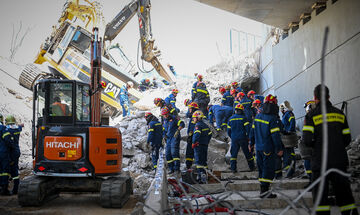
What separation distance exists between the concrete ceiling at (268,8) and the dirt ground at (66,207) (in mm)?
5915

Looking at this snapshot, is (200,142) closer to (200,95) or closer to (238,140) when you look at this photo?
(238,140)

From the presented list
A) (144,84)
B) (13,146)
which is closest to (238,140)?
(13,146)

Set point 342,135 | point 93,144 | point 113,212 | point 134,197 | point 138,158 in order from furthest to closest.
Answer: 1. point 138,158
2. point 134,197
3. point 93,144
4. point 113,212
5. point 342,135

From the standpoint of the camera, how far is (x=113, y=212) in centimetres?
560

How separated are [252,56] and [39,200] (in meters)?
13.6

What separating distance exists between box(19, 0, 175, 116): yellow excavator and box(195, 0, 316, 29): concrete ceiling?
5996mm

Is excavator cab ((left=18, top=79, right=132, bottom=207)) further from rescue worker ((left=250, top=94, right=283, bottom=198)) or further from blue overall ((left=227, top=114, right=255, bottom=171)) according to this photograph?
blue overall ((left=227, top=114, right=255, bottom=171))

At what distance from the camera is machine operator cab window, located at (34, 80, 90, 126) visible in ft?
20.4

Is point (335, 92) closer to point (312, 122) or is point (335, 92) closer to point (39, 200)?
point (312, 122)

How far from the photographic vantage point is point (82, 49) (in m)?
15.7

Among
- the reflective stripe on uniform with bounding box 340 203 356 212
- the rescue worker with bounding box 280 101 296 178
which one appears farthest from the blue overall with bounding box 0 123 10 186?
the reflective stripe on uniform with bounding box 340 203 356 212

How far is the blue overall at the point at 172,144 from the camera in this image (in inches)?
346

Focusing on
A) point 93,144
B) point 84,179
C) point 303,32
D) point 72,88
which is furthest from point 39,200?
point 303,32

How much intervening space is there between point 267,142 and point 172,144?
3408 millimetres
